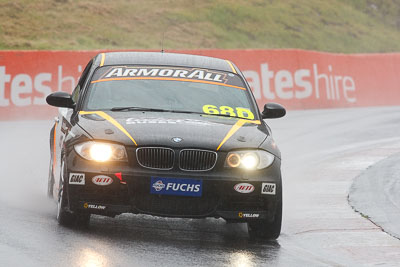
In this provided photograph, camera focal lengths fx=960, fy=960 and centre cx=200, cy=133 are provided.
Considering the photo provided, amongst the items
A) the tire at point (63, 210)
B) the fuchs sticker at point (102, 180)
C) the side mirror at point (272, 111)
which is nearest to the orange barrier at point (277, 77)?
the side mirror at point (272, 111)

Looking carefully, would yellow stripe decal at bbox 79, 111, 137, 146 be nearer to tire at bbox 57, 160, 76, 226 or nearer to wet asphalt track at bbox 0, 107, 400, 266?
tire at bbox 57, 160, 76, 226

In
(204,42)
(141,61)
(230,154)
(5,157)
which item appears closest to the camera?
(230,154)

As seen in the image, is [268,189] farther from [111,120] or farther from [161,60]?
[161,60]

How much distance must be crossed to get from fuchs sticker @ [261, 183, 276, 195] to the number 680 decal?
114cm

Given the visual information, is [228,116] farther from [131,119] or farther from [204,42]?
[204,42]

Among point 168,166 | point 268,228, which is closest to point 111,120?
point 168,166

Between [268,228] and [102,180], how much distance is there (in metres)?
1.50

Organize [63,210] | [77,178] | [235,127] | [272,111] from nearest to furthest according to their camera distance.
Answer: [77,178] < [63,210] < [235,127] < [272,111]

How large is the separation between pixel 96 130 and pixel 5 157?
685 cm

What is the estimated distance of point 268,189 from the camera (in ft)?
25.0

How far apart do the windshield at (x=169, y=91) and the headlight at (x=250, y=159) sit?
97cm

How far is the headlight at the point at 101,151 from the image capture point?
24.3ft

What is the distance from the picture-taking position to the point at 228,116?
8531 millimetres

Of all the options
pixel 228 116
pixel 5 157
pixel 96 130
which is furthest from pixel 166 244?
pixel 5 157
